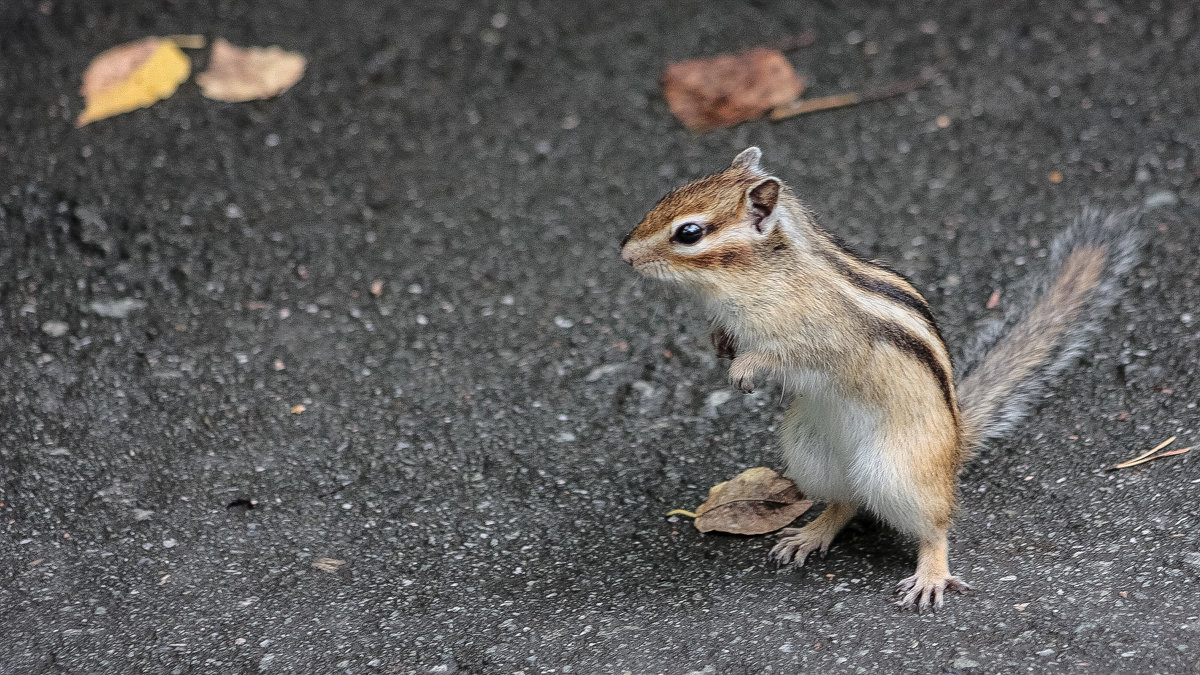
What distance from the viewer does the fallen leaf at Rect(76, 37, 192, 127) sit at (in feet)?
13.8

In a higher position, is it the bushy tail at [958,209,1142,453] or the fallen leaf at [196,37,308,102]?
the bushy tail at [958,209,1142,453]

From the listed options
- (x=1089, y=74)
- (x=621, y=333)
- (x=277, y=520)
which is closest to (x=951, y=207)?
(x=1089, y=74)

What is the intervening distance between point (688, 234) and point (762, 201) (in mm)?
163

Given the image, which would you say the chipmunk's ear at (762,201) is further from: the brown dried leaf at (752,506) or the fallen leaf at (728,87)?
the fallen leaf at (728,87)

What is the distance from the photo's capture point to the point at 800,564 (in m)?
2.62

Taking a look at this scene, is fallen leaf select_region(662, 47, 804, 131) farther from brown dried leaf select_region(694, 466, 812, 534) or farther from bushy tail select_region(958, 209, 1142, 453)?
brown dried leaf select_region(694, 466, 812, 534)

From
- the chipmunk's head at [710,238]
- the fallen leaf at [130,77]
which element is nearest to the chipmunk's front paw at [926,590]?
the chipmunk's head at [710,238]

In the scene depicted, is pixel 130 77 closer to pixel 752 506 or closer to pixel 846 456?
pixel 752 506

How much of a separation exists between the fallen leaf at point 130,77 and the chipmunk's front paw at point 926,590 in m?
3.18

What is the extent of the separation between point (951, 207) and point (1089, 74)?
0.91m

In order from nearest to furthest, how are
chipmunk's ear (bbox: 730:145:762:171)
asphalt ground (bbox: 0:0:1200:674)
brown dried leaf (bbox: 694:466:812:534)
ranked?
asphalt ground (bbox: 0:0:1200:674)
chipmunk's ear (bbox: 730:145:762:171)
brown dried leaf (bbox: 694:466:812:534)

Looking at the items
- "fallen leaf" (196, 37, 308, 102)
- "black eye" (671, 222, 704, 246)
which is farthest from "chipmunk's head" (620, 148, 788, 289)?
"fallen leaf" (196, 37, 308, 102)

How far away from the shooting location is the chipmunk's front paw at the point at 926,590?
242 cm

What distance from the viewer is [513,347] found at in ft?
11.1
